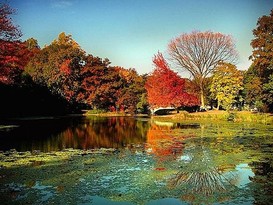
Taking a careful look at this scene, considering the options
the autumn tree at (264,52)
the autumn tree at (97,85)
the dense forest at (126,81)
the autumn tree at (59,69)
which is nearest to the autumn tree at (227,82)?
the dense forest at (126,81)

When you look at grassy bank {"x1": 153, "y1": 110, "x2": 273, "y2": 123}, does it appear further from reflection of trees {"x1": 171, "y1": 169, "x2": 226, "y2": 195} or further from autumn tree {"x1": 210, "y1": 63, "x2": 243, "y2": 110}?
reflection of trees {"x1": 171, "y1": 169, "x2": 226, "y2": 195}

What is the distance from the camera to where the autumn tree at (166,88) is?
140 ft

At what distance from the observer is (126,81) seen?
6131 cm

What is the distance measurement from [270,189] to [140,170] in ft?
13.4

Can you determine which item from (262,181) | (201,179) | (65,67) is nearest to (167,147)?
(201,179)

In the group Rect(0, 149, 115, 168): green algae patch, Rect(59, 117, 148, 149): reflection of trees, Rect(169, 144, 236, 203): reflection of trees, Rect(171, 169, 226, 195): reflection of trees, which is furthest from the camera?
Rect(59, 117, 148, 149): reflection of trees

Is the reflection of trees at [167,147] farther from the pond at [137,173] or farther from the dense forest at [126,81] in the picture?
the dense forest at [126,81]

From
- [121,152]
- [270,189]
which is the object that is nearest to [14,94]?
[121,152]

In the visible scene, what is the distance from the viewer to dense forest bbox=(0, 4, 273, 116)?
3475 cm

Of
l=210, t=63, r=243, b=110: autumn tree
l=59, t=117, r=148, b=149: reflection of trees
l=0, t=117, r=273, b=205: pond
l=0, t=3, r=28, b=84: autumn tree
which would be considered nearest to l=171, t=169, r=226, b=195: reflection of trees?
l=0, t=117, r=273, b=205: pond

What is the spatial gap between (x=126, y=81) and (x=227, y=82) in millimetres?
19918

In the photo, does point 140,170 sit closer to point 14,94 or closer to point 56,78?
point 14,94

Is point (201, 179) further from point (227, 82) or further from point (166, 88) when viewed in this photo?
point (227, 82)

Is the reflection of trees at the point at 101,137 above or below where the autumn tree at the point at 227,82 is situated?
below
